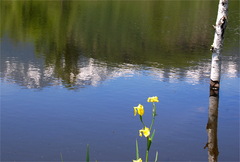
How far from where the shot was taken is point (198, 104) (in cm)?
1571

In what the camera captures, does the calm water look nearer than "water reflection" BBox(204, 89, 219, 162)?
No

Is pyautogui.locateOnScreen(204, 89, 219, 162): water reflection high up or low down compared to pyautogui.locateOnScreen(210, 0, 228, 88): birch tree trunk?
down

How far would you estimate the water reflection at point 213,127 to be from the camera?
11.2 metres

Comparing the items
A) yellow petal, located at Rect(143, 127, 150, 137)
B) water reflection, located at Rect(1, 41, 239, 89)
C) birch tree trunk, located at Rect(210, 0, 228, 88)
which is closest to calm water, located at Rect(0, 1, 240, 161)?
water reflection, located at Rect(1, 41, 239, 89)

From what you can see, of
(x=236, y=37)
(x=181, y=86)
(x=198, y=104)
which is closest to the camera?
(x=198, y=104)

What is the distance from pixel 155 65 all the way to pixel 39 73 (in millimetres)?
5845

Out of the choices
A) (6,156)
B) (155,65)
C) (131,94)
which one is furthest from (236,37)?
(6,156)

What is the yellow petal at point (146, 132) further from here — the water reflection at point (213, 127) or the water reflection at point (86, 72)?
the water reflection at point (86, 72)

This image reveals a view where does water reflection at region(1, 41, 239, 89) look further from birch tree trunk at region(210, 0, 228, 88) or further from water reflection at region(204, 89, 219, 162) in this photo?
birch tree trunk at region(210, 0, 228, 88)

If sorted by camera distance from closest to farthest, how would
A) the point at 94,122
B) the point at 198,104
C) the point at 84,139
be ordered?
the point at 84,139 → the point at 94,122 → the point at 198,104

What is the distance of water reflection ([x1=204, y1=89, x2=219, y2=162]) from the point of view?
11191 mm

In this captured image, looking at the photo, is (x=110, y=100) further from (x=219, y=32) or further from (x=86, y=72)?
(x=86, y=72)

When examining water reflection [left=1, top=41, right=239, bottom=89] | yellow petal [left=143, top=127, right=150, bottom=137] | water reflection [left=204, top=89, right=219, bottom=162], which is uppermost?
yellow petal [left=143, top=127, right=150, bottom=137]

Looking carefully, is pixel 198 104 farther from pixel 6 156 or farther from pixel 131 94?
pixel 6 156
